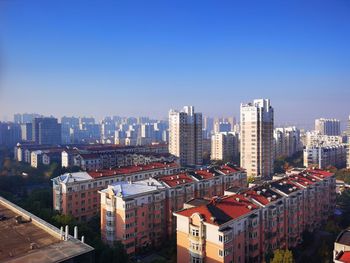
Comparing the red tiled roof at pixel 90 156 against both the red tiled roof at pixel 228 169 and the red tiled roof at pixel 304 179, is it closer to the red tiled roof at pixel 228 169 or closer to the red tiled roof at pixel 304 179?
the red tiled roof at pixel 228 169

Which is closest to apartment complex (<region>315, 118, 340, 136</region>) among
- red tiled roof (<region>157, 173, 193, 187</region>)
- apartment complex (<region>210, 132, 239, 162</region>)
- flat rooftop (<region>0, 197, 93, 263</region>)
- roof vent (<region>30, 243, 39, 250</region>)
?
apartment complex (<region>210, 132, 239, 162</region>)

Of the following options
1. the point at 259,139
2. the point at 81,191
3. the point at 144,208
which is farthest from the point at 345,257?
the point at 259,139

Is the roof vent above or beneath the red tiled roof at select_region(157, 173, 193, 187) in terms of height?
beneath

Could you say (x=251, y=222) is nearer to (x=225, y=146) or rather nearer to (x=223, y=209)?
(x=223, y=209)

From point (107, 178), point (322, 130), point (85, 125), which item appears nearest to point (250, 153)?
point (107, 178)

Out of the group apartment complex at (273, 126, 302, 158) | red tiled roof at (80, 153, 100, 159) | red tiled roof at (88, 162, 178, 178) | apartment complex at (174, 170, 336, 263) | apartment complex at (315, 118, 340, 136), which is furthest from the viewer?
apartment complex at (315, 118, 340, 136)

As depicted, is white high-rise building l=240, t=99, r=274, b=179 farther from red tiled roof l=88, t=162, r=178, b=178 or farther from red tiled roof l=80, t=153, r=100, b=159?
red tiled roof l=80, t=153, r=100, b=159
